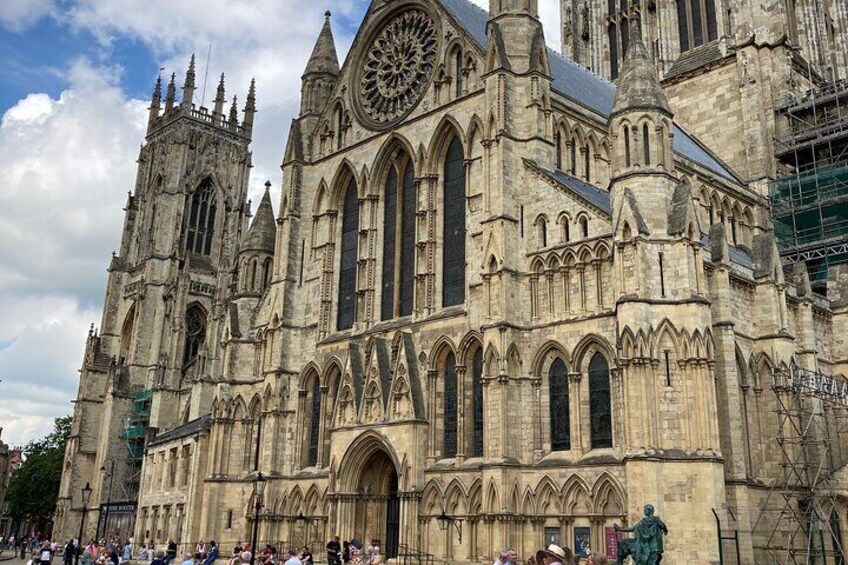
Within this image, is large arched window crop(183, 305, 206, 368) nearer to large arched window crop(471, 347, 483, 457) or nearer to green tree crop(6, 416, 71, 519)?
green tree crop(6, 416, 71, 519)

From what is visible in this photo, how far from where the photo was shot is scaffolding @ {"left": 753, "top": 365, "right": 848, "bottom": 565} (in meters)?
25.9

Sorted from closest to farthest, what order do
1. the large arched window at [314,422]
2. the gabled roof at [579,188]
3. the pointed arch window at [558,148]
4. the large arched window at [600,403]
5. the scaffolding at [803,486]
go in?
the large arched window at [600,403], the scaffolding at [803,486], the gabled roof at [579,188], the pointed arch window at [558,148], the large arched window at [314,422]

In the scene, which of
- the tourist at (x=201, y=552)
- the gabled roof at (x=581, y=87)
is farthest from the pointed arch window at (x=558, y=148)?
the tourist at (x=201, y=552)

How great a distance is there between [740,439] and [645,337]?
475cm

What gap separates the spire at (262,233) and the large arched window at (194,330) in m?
29.5

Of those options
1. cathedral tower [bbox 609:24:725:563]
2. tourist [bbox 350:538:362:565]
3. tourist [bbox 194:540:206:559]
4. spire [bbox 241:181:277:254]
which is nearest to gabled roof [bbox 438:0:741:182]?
cathedral tower [bbox 609:24:725:563]

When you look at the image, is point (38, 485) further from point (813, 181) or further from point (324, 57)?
point (813, 181)

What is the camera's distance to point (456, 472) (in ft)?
88.5

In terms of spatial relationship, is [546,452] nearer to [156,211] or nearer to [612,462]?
[612,462]

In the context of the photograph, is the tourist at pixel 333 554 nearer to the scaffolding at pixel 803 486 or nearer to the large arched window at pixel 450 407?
the large arched window at pixel 450 407

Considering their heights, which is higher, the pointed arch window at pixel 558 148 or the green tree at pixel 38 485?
the pointed arch window at pixel 558 148

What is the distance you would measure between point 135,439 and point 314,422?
108 feet

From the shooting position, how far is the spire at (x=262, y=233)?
3978 cm

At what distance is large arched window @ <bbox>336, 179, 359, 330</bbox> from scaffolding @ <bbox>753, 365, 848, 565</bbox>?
51.2 ft
